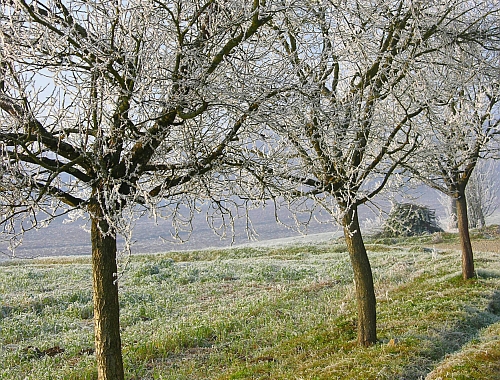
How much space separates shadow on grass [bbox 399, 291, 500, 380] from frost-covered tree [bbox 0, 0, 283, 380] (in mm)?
4008

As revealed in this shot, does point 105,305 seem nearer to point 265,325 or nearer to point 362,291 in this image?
point 362,291

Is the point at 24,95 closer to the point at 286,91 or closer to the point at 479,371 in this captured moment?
the point at 286,91

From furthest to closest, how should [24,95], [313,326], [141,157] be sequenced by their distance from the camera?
1. [313,326]
2. [141,157]
3. [24,95]

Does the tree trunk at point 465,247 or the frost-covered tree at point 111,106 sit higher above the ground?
the frost-covered tree at point 111,106

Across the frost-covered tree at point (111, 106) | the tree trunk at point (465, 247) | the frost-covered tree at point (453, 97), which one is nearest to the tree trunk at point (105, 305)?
the frost-covered tree at point (111, 106)

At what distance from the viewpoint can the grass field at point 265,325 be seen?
6805 mm

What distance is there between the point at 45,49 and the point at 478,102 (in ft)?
35.9

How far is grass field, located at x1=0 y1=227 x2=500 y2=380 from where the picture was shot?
6.80 meters

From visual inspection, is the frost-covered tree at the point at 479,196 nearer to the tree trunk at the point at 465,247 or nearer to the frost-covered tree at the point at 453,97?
the tree trunk at the point at 465,247

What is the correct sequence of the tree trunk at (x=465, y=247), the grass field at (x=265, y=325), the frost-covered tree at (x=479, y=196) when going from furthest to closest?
the frost-covered tree at (x=479, y=196)
the tree trunk at (x=465, y=247)
the grass field at (x=265, y=325)

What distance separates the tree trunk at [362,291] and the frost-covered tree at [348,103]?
0.02 metres

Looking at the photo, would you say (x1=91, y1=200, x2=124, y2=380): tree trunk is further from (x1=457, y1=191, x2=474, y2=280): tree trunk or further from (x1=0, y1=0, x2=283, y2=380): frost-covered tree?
(x1=457, y1=191, x2=474, y2=280): tree trunk

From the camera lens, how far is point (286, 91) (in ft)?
→ 16.8

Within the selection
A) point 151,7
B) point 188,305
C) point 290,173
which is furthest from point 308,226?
point 188,305
